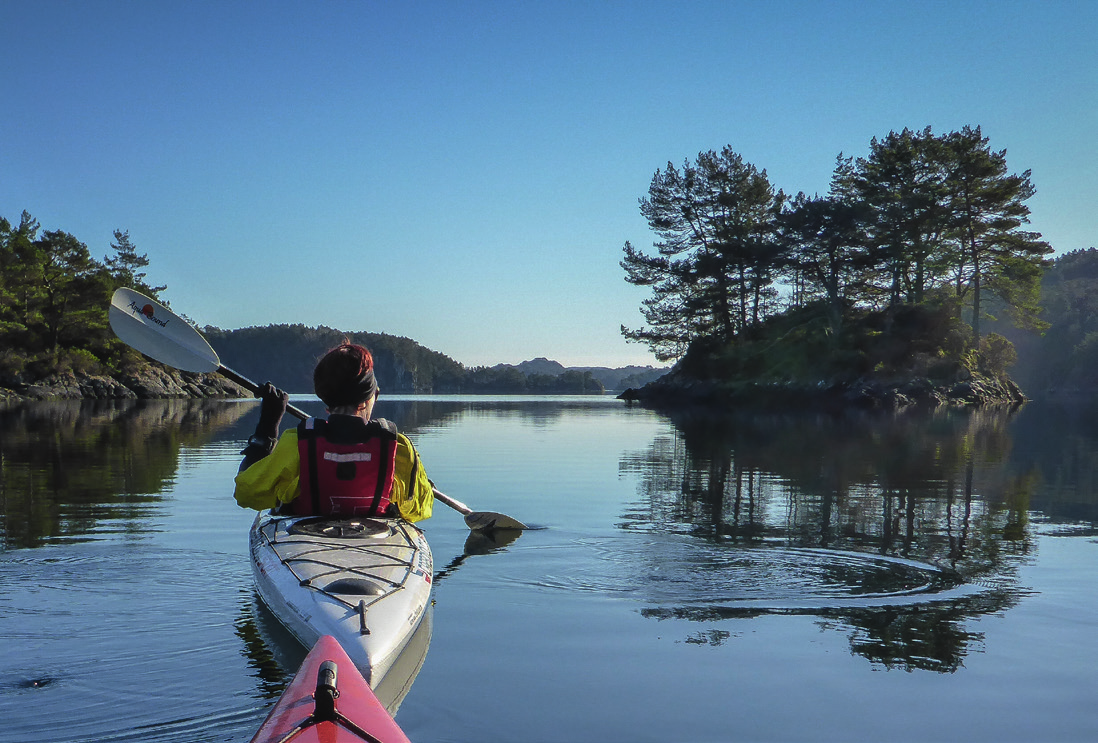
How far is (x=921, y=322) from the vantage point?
41750mm

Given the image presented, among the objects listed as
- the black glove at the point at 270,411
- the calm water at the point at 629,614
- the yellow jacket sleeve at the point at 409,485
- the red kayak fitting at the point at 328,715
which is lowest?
the calm water at the point at 629,614

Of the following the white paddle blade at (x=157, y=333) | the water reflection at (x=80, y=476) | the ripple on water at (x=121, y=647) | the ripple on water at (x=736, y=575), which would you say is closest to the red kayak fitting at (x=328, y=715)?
the ripple on water at (x=121, y=647)

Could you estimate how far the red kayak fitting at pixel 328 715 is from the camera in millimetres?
2465

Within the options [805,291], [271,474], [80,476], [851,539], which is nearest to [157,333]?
[271,474]

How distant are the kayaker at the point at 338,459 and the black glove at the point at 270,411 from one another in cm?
15

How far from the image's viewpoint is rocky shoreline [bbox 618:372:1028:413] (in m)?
40.4

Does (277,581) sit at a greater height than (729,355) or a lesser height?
lesser

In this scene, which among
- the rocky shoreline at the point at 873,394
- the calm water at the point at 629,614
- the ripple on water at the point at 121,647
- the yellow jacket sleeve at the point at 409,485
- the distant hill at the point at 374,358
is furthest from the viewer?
the distant hill at the point at 374,358

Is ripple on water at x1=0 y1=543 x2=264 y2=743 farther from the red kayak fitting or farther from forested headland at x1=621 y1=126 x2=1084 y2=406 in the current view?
forested headland at x1=621 y1=126 x2=1084 y2=406

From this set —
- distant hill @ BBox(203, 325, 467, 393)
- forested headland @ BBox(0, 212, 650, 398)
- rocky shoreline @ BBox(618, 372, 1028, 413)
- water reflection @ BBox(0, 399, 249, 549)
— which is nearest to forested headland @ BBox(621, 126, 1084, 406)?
rocky shoreline @ BBox(618, 372, 1028, 413)

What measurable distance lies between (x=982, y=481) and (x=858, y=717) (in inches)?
384

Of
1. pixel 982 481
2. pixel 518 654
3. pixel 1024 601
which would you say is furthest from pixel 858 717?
pixel 982 481

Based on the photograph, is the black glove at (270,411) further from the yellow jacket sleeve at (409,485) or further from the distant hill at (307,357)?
the distant hill at (307,357)

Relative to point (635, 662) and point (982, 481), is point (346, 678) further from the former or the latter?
point (982, 481)
